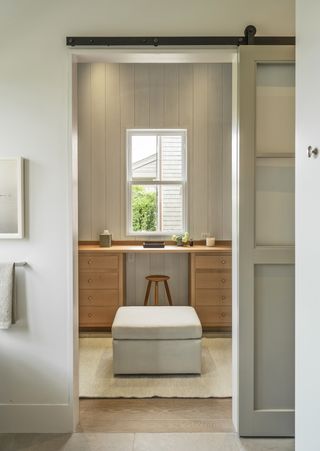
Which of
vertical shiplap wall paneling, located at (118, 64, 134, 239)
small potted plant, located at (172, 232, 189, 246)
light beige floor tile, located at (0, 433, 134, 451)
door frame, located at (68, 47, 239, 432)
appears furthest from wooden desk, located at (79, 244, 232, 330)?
light beige floor tile, located at (0, 433, 134, 451)

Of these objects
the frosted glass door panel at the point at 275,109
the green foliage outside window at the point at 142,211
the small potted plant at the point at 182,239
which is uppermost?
the frosted glass door panel at the point at 275,109

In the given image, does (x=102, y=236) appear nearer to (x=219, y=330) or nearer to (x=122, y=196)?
(x=122, y=196)

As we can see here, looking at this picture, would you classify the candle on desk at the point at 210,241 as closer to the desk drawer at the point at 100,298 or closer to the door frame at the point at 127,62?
the desk drawer at the point at 100,298

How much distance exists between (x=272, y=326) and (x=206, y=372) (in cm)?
123

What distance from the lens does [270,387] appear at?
2.31m

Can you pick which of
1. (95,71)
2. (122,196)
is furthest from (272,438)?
(95,71)

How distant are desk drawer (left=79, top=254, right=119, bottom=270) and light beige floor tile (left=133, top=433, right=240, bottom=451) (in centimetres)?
211

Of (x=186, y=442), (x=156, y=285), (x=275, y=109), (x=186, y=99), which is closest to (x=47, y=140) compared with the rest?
(x=275, y=109)

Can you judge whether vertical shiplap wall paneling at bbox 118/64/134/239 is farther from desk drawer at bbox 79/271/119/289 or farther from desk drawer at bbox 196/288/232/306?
desk drawer at bbox 196/288/232/306

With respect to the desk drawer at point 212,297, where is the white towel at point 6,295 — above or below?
above

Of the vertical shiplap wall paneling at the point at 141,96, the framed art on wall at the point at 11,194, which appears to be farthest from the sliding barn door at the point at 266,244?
the vertical shiplap wall paneling at the point at 141,96

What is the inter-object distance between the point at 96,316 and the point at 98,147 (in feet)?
6.34

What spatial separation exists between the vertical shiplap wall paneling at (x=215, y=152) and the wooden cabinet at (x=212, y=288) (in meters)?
0.54

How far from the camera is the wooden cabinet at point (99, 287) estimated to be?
426cm
